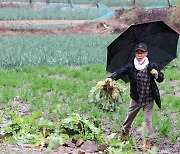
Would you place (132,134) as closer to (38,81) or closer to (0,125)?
(0,125)

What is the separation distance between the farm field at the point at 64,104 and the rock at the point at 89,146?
1 cm

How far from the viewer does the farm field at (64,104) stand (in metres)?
5.43

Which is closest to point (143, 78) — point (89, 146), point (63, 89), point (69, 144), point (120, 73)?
point (120, 73)

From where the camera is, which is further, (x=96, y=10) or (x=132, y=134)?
(x=96, y=10)

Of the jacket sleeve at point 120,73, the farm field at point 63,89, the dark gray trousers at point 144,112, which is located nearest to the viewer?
the jacket sleeve at point 120,73

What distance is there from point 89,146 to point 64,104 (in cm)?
375

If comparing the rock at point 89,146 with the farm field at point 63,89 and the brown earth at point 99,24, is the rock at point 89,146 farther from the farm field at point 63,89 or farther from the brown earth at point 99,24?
the brown earth at point 99,24

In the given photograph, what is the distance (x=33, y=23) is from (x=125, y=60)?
67.1 feet

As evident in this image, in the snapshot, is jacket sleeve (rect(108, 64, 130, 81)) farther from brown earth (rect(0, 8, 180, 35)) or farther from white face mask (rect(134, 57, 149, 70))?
brown earth (rect(0, 8, 180, 35))

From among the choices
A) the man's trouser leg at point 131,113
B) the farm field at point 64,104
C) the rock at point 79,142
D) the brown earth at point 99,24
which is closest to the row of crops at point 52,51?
the farm field at point 64,104

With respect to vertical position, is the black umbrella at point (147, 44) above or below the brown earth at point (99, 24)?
above

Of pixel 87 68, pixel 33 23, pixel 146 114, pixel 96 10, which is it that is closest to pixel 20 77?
pixel 87 68

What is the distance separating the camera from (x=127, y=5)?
124 ft

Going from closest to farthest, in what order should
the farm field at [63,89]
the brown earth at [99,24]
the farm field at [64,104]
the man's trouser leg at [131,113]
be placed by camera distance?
the farm field at [64,104]
the man's trouser leg at [131,113]
the farm field at [63,89]
the brown earth at [99,24]
